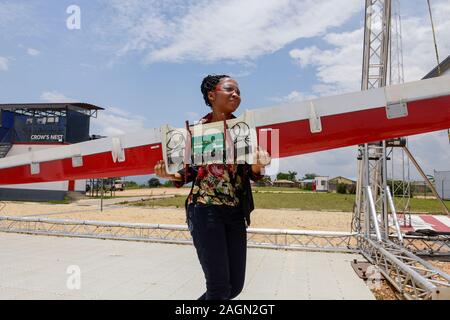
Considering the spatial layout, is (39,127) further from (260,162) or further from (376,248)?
(260,162)

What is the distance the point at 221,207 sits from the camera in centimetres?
208

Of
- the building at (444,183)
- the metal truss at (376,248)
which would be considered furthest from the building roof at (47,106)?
the building at (444,183)

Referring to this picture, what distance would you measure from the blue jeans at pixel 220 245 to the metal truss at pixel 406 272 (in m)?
2.70

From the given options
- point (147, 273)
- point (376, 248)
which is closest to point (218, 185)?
point (147, 273)

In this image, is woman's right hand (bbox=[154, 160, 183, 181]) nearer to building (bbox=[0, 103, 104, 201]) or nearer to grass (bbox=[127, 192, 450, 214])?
grass (bbox=[127, 192, 450, 214])

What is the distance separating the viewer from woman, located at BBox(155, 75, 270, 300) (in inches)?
79.4

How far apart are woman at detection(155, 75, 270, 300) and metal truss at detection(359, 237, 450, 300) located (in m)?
2.72

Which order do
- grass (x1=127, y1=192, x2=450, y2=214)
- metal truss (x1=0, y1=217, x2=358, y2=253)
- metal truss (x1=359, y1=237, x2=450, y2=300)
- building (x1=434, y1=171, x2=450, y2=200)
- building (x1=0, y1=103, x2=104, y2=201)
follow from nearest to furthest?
metal truss (x1=359, y1=237, x2=450, y2=300)
metal truss (x1=0, y1=217, x2=358, y2=253)
grass (x1=127, y1=192, x2=450, y2=214)
building (x1=0, y1=103, x2=104, y2=201)
building (x1=434, y1=171, x2=450, y2=200)

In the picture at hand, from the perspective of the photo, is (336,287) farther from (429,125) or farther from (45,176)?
(45,176)

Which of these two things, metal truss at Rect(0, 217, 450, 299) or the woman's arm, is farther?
metal truss at Rect(0, 217, 450, 299)

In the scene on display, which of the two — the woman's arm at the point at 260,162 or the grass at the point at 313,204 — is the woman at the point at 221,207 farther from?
the grass at the point at 313,204

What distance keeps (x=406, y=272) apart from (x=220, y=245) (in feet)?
12.7

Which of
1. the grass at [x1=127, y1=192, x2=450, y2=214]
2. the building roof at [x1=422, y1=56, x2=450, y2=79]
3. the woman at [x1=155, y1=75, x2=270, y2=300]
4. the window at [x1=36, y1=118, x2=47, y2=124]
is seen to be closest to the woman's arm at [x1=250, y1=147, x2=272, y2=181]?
the woman at [x1=155, y1=75, x2=270, y2=300]
